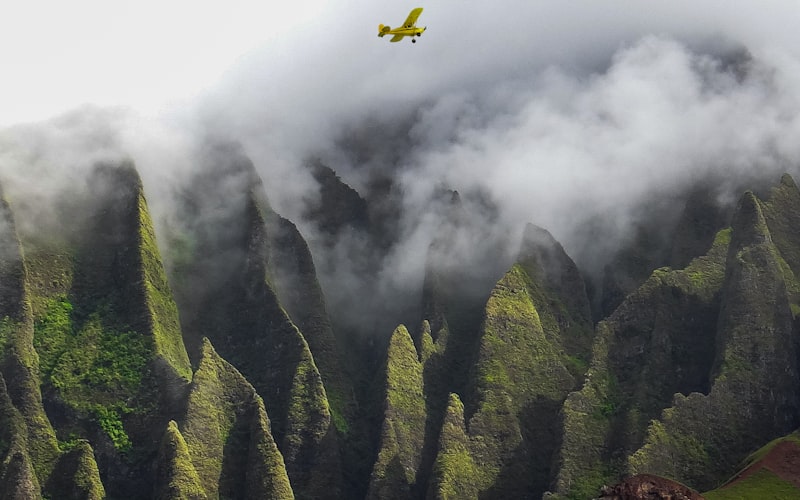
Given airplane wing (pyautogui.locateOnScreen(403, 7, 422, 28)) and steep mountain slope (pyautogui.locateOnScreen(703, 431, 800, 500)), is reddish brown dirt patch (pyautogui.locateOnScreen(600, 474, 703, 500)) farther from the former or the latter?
airplane wing (pyautogui.locateOnScreen(403, 7, 422, 28))

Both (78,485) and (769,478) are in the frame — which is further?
(78,485)

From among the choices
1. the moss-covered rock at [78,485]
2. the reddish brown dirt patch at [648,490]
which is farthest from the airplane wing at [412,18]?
the moss-covered rock at [78,485]

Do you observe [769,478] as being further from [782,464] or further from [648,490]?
[648,490]

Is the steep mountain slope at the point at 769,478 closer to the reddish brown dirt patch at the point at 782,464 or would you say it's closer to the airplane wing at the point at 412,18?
the reddish brown dirt patch at the point at 782,464

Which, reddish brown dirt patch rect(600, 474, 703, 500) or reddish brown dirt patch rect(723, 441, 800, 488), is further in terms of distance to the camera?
reddish brown dirt patch rect(723, 441, 800, 488)

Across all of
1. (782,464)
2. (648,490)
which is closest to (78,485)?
(648,490)

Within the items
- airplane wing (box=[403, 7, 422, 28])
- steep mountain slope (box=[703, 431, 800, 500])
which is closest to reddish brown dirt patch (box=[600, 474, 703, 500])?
steep mountain slope (box=[703, 431, 800, 500])
